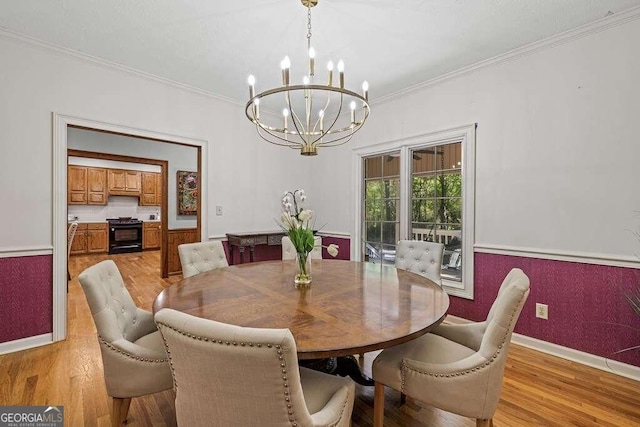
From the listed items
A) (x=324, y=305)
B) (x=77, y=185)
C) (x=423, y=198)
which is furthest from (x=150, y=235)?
(x=324, y=305)

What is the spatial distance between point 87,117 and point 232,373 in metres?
3.12

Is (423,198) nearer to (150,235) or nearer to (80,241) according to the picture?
(150,235)

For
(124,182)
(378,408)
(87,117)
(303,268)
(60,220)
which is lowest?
(378,408)

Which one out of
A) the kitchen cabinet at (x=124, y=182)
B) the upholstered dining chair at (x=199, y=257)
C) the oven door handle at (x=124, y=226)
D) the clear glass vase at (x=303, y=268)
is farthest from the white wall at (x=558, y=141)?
the kitchen cabinet at (x=124, y=182)

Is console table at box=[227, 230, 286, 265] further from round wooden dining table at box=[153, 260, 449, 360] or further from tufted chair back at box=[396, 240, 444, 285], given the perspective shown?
tufted chair back at box=[396, 240, 444, 285]

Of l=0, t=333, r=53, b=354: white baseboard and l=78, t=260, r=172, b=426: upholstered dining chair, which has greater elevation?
l=78, t=260, r=172, b=426: upholstered dining chair

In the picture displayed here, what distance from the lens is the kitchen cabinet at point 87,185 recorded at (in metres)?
7.10

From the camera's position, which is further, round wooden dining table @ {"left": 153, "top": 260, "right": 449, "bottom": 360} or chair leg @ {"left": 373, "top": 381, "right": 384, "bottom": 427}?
chair leg @ {"left": 373, "top": 381, "right": 384, "bottom": 427}

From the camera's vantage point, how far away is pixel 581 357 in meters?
2.40

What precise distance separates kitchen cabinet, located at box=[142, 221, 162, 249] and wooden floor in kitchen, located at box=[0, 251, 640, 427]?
585 cm

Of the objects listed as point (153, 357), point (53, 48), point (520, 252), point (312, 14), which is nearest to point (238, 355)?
point (153, 357)

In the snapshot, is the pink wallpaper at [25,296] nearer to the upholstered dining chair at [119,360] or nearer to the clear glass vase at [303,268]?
the upholstered dining chair at [119,360]

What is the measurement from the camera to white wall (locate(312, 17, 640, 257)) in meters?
2.24

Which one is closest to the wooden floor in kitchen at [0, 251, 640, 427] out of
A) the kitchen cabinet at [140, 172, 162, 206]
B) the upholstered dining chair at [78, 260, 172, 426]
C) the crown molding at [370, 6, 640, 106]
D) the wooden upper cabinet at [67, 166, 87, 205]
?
the upholstered dining chair at [78, 260, 172, 426]
